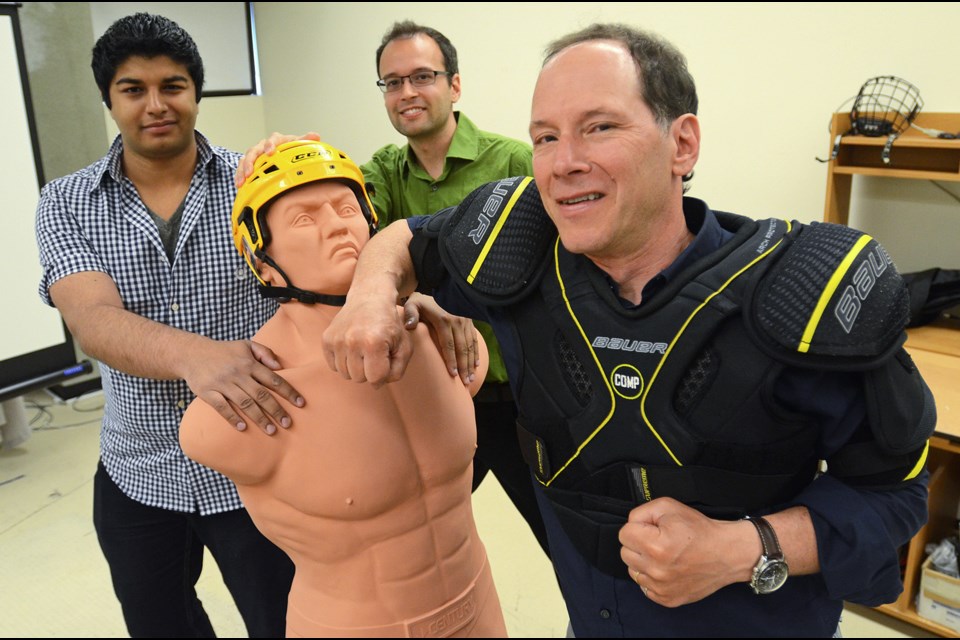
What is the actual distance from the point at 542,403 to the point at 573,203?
31cm

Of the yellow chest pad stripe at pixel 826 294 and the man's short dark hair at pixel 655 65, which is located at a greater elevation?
the man's short dark hair at pixel 655 65

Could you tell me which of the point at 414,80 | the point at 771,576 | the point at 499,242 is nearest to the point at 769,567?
the point at 771,576

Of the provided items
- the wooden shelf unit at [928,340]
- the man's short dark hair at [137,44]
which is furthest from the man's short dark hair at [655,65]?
the wooden shelf unit at [928,340]

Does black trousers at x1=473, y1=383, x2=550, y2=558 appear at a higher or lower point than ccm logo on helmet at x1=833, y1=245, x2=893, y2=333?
lower

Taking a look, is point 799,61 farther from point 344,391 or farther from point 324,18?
point 344,391

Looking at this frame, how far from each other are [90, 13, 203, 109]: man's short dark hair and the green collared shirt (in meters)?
0.84

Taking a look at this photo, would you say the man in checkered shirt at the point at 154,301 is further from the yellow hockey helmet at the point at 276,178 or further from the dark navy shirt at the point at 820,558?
the dark navy shirt at the point at 820,558

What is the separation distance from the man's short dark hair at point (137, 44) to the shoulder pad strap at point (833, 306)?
1166mm

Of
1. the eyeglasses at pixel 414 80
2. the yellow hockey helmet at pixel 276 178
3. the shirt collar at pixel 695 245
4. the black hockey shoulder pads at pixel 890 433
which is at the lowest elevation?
the black hockey shoulder pads at pixel 890 433

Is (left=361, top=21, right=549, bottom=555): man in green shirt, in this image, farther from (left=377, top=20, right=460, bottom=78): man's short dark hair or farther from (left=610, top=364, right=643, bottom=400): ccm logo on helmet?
(left=610, top=364, right=643, bottom=400): ccm logo on helmet

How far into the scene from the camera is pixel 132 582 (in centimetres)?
174

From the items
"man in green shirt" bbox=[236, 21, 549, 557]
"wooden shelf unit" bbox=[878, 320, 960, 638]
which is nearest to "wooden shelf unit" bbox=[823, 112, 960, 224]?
"wooden shelf unit" bbox=[878, 320, 960, 638]

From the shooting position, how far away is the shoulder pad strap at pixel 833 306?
40.1 inches

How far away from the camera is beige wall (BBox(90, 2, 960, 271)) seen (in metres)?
2.45
